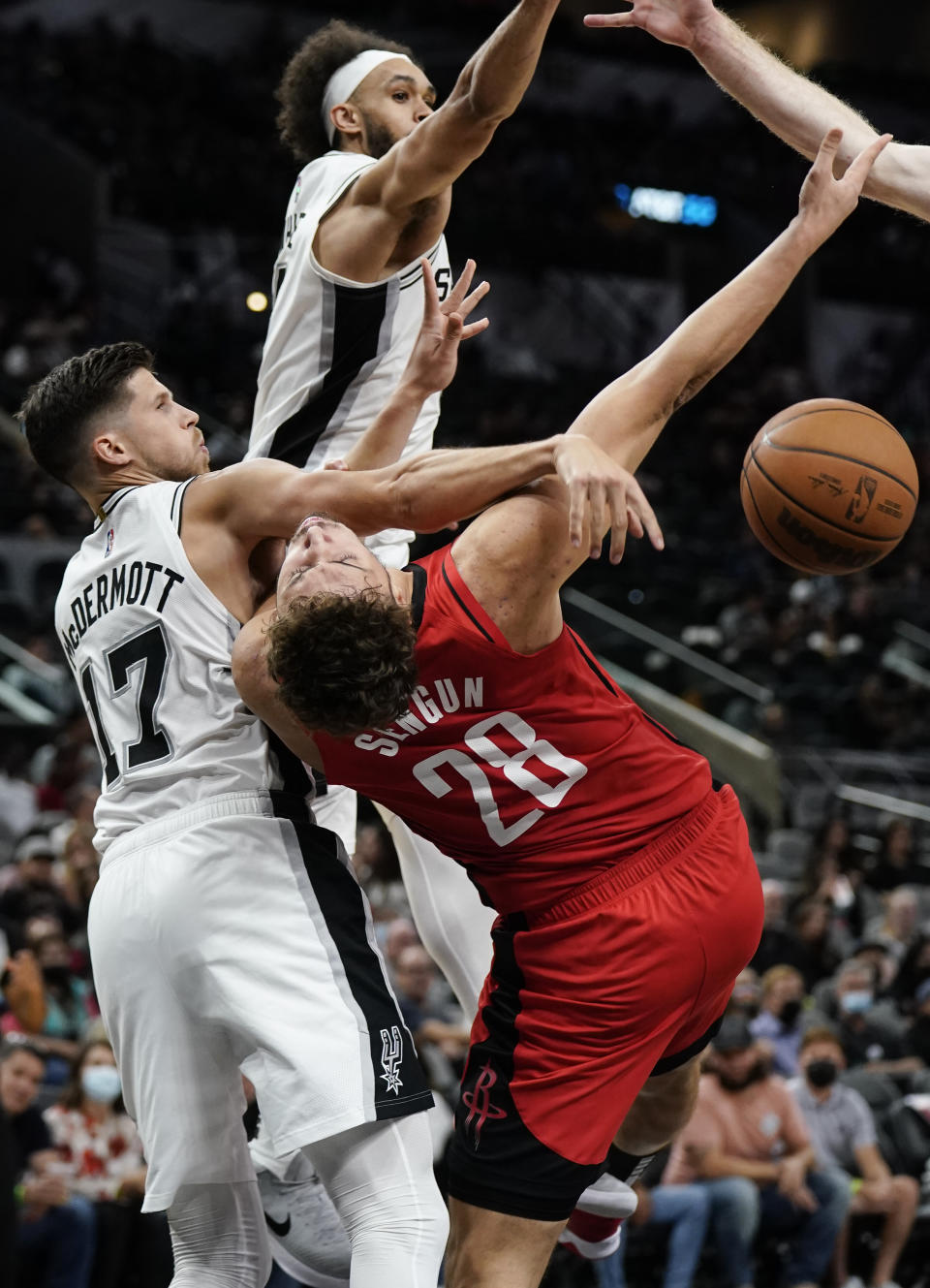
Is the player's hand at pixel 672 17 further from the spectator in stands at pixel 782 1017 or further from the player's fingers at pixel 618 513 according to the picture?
the spectator in stands at pixel 782 1017

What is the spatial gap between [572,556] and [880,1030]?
772cm

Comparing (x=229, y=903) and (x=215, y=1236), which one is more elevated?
(x=229, y=903)

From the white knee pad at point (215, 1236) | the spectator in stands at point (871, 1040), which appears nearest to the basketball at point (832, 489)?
the white knee pad at point (215, 1236)

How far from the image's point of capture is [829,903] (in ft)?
39.5

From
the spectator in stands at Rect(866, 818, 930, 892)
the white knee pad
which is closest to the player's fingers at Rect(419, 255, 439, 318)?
the white knee pad

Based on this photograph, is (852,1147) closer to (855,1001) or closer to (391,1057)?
(855,1001)

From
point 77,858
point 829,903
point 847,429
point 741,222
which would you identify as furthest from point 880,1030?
point 741,222

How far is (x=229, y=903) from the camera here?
11.5 ft

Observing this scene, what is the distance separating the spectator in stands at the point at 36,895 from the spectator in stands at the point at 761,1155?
11.8 ft

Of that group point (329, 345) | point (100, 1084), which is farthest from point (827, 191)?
point (100, 1084)

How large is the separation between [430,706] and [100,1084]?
14.5ft

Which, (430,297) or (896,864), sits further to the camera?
(896,864)

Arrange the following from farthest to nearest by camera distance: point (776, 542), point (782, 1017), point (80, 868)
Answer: point (782, 1017) < point (80, 868) < point (776, 542)

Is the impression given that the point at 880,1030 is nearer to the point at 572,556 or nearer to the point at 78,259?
the point at 572,556
